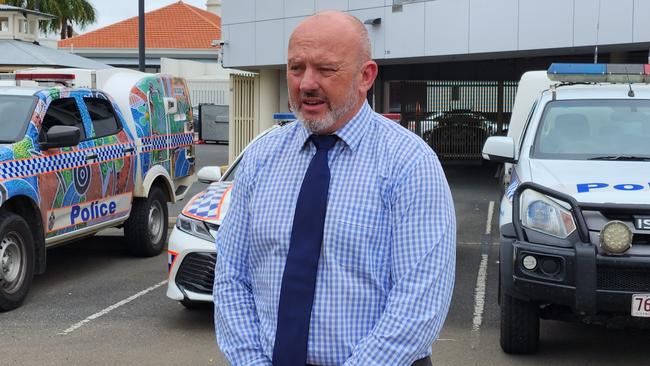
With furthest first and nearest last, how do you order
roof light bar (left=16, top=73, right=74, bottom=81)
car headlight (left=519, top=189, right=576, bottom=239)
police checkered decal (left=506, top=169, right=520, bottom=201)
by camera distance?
roof light bar (left=16, top=73, right=74, bottom=81) → police checkered decal (left=506, top=169, right=520, bottom=201) → car headlight (left=519, top=189, right=576, bottom=239)

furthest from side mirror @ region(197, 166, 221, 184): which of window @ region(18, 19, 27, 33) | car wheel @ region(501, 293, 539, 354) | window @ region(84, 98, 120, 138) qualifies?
window @ region(18, 19, 27, 33)

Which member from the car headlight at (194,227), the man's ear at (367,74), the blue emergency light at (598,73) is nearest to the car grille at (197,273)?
the car headlight at (194,227)

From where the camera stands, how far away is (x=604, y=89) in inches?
301

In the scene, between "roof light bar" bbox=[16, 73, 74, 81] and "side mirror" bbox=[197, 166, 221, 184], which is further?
"roof light bar" bbox=[16, 73, 74, 81]

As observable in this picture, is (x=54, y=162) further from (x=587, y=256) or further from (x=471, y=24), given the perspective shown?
(x=471, y=24)

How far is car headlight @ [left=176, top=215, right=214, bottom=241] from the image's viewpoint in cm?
703

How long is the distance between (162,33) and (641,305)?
5169 centimetres

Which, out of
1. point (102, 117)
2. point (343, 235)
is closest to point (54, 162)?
point (102, 117)

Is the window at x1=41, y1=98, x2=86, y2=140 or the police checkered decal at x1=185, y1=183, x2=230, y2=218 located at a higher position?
the window at x1=41, y1=98, x2=86, y2=140

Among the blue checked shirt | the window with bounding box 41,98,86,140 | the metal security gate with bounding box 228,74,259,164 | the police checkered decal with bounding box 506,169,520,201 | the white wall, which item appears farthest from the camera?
the metal security gate with bounding box 228,74,259,164

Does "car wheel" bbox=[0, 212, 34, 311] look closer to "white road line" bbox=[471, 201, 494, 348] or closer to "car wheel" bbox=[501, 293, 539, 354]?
"white road line" bbox=[471, 201, 494, 348]

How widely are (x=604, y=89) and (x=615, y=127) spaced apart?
680 mm

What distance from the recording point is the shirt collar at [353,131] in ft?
8.56

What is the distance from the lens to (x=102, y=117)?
9680 mm
